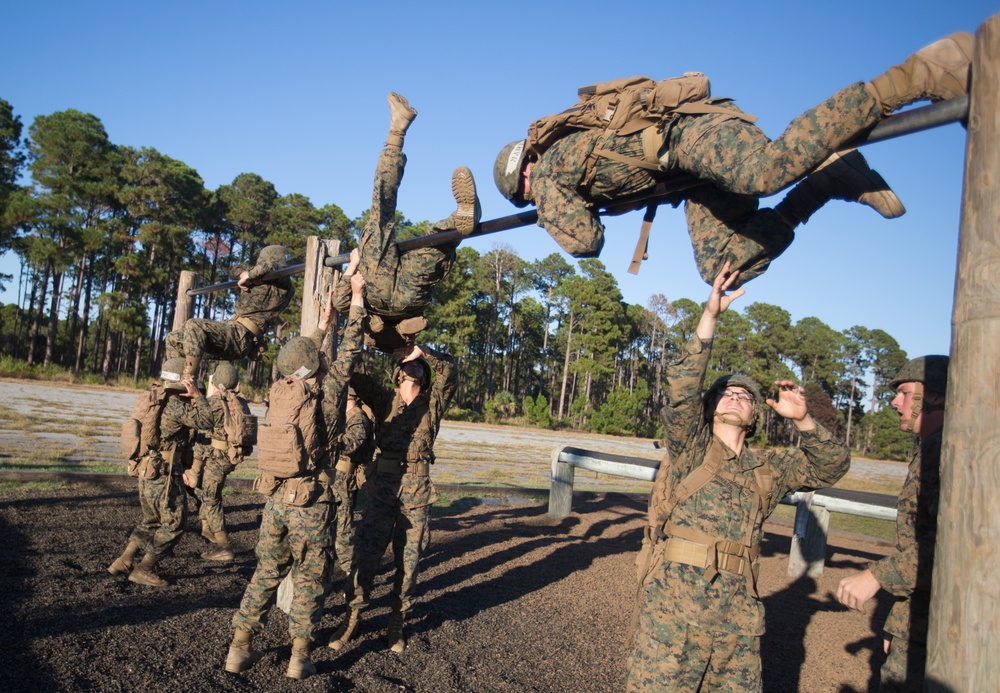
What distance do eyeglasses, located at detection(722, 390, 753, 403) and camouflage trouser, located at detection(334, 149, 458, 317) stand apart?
1997 mm

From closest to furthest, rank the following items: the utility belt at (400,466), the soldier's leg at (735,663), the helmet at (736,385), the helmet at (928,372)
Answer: the soldier's leg at (735,663)
the helmet at (928,372)
the helmet at (736,385)
the utility belt at (400,466)

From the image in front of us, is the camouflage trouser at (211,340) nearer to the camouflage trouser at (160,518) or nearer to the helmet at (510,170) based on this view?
the camouflage trouser at (160,518)

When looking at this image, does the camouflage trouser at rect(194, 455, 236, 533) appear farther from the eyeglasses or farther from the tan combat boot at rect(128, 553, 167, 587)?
the eyeglasses

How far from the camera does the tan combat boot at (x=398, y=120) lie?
460 cm

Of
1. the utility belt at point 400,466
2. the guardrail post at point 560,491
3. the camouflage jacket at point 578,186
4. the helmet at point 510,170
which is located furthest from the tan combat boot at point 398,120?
the guardrail post at point 560,491

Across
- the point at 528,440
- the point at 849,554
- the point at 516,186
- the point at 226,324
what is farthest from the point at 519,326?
the point at 516,186

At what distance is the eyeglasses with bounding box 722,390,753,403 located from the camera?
383cm

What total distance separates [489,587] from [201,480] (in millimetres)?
3750

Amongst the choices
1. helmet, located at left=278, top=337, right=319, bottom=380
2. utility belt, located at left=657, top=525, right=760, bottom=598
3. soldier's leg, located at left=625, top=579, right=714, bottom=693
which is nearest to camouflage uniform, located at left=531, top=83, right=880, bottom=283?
utility belt, located at left=657, top=525, right=760, bottom=598

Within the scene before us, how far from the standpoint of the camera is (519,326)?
174 feet

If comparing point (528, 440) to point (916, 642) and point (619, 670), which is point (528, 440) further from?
point (916, 642)

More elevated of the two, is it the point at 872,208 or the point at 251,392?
the point at 872,208

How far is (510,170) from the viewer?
3693mm

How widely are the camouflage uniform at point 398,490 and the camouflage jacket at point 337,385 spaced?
1.03 m
